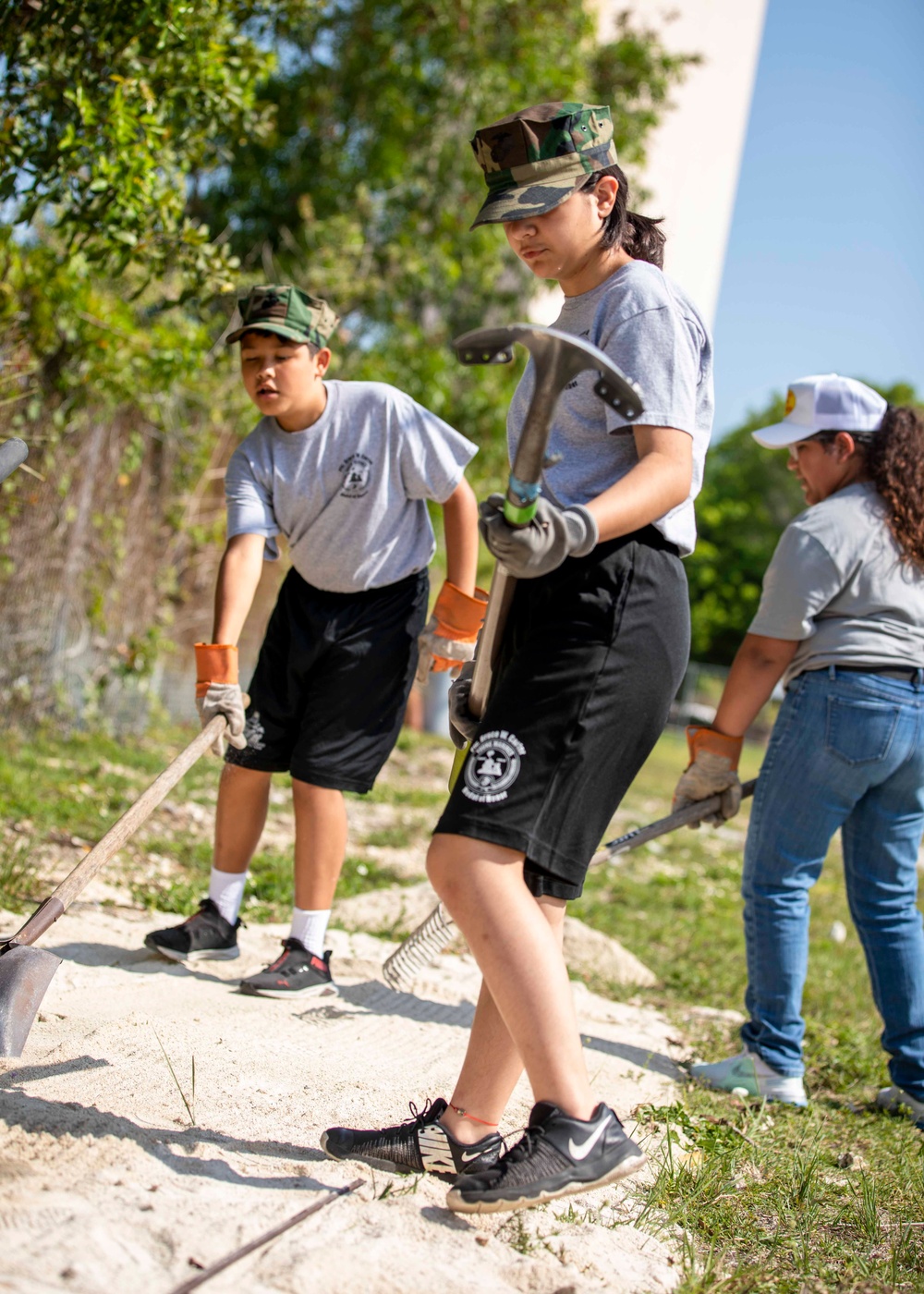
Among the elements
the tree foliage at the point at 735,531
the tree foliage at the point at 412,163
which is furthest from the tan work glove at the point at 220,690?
the tree foliage at the point at 735,531

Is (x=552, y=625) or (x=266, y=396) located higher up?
(x=266, y=396)

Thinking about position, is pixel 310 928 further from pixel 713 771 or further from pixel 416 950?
pixel 713 771

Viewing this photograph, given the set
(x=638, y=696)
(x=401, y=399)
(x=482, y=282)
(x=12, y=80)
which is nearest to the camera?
(x=638, y=696)

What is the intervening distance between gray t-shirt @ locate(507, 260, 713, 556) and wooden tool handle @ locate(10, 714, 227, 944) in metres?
1.20

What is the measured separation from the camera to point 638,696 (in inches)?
72.5

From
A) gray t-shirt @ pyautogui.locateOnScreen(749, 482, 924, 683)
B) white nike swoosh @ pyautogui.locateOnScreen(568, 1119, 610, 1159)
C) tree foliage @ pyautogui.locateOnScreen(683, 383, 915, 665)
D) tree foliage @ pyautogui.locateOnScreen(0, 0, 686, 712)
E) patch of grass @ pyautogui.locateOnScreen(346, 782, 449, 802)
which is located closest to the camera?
white nike swoosh @ pyautogui.locateOnScreen(568, 1119, 610, 1159)

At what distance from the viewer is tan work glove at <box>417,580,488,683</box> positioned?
3.07m

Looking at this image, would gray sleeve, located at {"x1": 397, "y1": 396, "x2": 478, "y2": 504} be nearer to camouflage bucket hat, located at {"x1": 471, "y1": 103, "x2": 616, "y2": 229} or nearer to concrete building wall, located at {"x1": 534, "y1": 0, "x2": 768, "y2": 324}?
camouflage bucket hat, located at {"x1": 471, "y1": 103, "x2": 616, "y2": 229}

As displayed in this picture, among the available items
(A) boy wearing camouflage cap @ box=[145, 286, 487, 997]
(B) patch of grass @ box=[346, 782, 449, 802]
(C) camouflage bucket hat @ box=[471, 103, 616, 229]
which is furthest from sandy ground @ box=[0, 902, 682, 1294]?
(B) patch of grass @ box=[346, 782, 449, 802]

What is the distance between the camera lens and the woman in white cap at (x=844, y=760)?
2.89 metres

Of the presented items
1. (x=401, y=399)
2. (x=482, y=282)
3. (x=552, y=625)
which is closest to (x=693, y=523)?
(x=552, y=625)

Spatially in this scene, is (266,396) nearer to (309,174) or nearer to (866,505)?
(866,505)

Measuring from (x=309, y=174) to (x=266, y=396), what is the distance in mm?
8053

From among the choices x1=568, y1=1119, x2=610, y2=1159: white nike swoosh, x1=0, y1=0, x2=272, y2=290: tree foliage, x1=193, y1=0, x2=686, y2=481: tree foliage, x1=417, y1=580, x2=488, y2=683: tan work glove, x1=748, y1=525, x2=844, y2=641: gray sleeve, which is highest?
x1=193, y1=0, x2=686, y2=481: tree foliage
